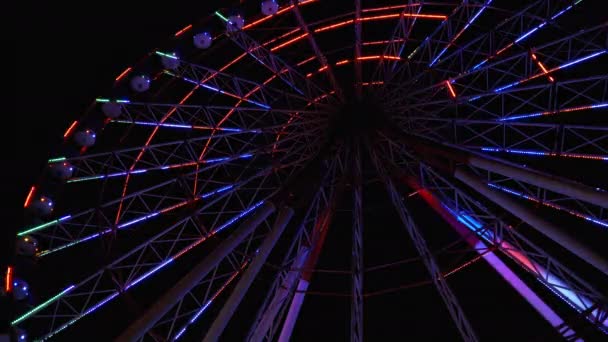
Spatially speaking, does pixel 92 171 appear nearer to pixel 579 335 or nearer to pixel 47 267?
pixel 47 267

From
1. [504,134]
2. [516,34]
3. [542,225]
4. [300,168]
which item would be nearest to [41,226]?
[300,168]

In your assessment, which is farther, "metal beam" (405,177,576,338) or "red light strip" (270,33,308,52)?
"red light strip" (270,33,308,52)

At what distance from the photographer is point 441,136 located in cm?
2014

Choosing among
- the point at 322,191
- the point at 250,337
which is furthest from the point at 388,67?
the point at 250,337

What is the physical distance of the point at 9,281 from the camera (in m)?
16.8

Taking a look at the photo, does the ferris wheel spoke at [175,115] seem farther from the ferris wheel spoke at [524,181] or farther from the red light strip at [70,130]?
the ferris wheel spoke at [524,181]

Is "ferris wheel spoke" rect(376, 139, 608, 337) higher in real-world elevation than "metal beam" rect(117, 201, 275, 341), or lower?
lower

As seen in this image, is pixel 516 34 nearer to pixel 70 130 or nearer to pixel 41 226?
pixel 70 130

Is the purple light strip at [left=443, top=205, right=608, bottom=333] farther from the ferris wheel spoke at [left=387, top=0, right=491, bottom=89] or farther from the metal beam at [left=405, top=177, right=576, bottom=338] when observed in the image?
the ferris wheel spoke at [left=387, top=0, right=491, bottom=89]

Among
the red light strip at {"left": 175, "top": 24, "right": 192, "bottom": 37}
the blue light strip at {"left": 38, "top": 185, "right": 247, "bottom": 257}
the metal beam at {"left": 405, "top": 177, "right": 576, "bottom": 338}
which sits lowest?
the metal beam at {"left": 405, "top": 177, "right": 576, "bottom": 338}

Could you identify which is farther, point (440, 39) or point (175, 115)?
point (175, 115)

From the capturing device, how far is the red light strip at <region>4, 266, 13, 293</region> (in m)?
16.6

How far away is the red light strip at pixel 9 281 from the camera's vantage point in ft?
54.5

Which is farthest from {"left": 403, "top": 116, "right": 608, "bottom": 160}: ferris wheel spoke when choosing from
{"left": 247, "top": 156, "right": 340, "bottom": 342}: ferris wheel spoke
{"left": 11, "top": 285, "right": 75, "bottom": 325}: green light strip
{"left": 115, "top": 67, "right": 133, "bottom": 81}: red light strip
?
{"left": 11, "top": 285, "right": 75, "bottom": 325}: green light strip
